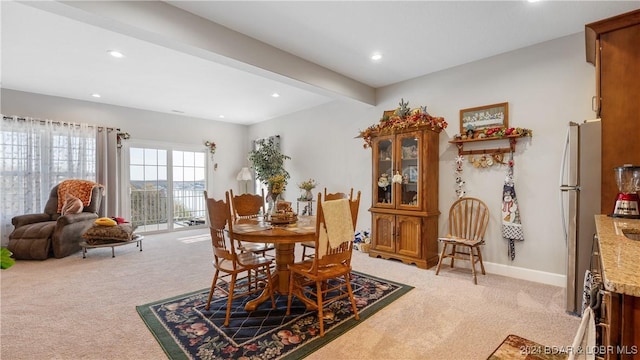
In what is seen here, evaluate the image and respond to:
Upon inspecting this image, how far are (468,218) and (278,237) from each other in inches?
103

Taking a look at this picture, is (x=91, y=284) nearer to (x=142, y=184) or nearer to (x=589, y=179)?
(x=142, y=184)

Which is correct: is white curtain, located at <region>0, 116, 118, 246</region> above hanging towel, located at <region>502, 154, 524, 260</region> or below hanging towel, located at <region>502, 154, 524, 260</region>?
above

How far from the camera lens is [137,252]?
441 cm

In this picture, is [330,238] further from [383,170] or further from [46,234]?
[46,234]

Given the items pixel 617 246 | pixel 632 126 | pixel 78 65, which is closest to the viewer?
pixel 617 246

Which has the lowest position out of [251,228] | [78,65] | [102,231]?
[102,231]

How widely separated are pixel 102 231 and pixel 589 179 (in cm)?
575

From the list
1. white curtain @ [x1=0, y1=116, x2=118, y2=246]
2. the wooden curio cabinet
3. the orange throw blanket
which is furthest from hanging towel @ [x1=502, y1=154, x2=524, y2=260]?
white curtain @ [x1=0, y1=116, x2=118, y2=246]

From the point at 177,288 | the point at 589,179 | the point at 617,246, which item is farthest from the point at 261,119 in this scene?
the point at 617,246

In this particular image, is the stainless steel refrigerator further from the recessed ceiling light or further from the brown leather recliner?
the brown leather recliner

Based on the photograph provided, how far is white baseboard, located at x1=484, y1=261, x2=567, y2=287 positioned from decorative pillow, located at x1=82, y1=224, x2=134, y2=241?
507cm

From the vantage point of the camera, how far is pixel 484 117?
135 inches

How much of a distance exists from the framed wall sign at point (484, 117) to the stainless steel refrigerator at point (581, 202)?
1009mm

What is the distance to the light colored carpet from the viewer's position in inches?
74.1
